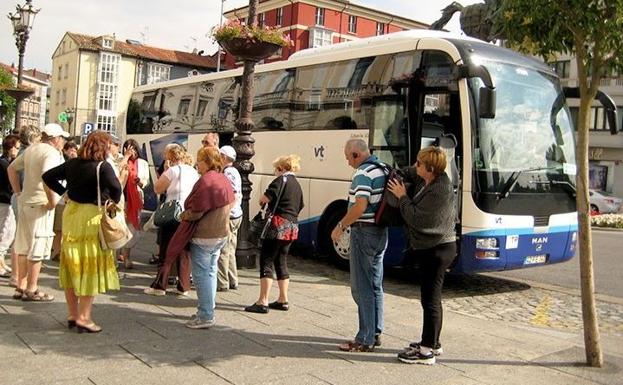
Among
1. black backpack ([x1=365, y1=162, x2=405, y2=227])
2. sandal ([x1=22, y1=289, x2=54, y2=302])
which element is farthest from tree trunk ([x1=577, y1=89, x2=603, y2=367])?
sandal ([x1=22, y1=289, x2=54, y2=302])

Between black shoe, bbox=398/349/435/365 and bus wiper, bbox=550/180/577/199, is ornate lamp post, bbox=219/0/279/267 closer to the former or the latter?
bus wiper, bbox=550/180/577/199

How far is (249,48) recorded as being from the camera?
9148mm

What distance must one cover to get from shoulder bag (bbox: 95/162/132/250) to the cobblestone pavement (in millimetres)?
4253

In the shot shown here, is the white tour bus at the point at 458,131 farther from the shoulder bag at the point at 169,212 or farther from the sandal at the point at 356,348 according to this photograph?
the shoulder bag at the point at 169,212

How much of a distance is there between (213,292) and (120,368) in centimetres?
144

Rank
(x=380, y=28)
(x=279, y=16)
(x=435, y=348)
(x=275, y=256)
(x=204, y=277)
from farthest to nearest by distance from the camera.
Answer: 1. (x=380, y=28)
2. (x=279, y=16)
3. (x=275, y=256)
4. (x=204, y=277)
5. (x=435, y=348)

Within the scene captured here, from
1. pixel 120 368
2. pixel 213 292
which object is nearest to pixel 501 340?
pixel 213 292

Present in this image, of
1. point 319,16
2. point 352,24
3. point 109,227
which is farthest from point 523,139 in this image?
point 352,24

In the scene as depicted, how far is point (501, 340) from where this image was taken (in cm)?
625

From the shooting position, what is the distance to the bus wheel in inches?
407

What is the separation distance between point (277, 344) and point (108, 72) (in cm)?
7688

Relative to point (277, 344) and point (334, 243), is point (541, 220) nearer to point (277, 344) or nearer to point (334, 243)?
point (334, 243)

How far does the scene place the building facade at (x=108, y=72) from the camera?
7662 cm

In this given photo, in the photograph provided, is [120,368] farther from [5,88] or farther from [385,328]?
[5,88]
